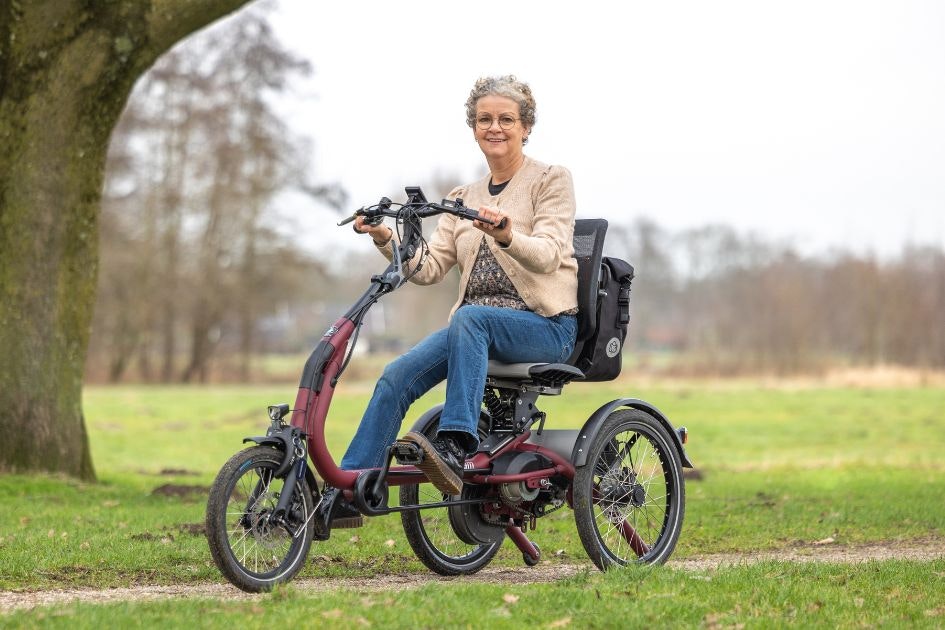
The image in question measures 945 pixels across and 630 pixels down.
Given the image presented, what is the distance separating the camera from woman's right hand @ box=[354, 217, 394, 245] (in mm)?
5426

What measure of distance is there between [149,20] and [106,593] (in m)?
5.30

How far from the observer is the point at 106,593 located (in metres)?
5.33

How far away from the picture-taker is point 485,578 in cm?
601

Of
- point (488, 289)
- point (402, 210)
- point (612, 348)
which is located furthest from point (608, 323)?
point (402, 210)

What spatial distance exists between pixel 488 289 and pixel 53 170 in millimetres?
4947

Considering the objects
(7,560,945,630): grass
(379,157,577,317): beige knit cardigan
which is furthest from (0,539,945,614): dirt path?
(379,157,577,317): beige knit cardigan

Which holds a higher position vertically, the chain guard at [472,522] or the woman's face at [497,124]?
the woman's face at [497,124]

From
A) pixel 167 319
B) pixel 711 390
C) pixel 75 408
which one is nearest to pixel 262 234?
pixel 167 319

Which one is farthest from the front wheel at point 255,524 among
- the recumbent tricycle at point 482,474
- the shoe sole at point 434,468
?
the shoe sole at point 434,468

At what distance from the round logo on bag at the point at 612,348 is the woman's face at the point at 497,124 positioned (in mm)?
997

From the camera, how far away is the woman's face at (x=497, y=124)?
5.78 metres

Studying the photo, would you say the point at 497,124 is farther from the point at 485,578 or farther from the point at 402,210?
the point at 485,578

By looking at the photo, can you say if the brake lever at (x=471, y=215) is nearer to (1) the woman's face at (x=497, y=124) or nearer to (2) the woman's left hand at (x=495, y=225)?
(2) the woman's left hand at (x=495, y=225)

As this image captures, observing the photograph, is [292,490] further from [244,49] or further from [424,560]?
[244,49]
